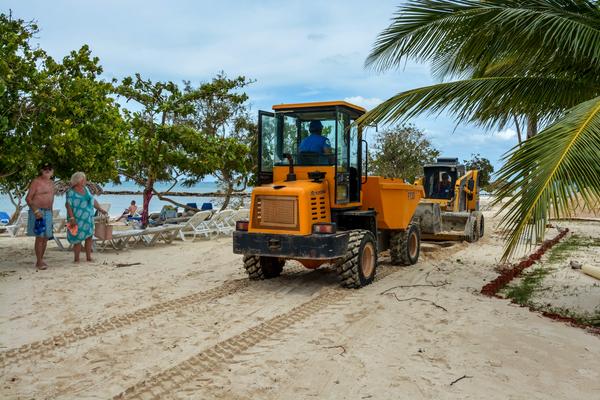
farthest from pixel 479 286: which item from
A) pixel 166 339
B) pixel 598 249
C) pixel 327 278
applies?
pixel 598 249

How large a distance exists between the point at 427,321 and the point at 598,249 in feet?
26.3

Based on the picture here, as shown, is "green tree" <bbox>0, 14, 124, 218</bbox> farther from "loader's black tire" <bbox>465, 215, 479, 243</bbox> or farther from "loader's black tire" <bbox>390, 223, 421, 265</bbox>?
"loader's black tire" <bbox>465, 215, 479, 243</bbox>

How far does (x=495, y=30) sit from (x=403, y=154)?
21866mm

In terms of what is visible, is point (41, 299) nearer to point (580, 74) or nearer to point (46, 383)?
point (46, 383)

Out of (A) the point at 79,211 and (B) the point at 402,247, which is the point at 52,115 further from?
(B) the point at 402,247

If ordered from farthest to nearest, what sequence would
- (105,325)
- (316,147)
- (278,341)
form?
(316,147)
(105,325)
(278,341)

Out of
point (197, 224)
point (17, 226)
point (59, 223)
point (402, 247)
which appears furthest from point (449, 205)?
point (17, 226)

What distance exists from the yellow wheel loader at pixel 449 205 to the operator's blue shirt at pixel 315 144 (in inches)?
194

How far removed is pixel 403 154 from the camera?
92.4 ft

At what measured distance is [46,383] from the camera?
408 centimetres

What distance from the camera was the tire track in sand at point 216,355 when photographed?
396 centimetres

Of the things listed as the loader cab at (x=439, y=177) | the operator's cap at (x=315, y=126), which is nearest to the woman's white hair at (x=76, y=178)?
the operator's cap at (x=315, y=126)

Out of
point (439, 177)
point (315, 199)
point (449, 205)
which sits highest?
point (439, 177)

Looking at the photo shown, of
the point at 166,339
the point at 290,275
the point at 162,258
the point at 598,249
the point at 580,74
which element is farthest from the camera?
the point at 598,249
